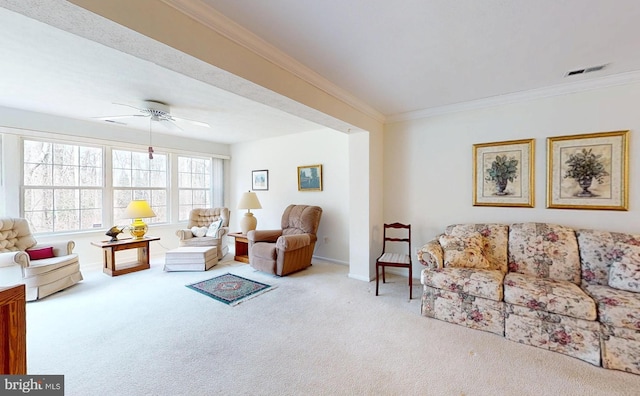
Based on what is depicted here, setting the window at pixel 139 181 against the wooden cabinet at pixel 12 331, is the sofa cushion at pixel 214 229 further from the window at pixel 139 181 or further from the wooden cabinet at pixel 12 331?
the wooden cabinet at pixel 12 331

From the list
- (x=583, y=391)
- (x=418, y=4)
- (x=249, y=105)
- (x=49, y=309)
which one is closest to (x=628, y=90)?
(x=418, y=4)

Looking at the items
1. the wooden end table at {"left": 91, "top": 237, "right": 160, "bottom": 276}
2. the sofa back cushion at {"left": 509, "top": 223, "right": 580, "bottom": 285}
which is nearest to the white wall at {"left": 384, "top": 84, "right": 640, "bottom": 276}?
the sofa back cushion at {"left": 509, "top": 223, "right": 580, "bottom": 285}

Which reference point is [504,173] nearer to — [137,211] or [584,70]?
[584,70]

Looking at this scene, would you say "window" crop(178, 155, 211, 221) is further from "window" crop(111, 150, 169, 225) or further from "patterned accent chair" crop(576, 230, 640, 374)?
"patterned accent chair" crop(576, 230, 640, 374)

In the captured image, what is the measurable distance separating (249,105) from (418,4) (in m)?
2.51

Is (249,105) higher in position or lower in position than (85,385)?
higher

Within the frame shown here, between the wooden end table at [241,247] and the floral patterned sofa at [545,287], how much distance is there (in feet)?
10.6

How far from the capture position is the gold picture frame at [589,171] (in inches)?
103

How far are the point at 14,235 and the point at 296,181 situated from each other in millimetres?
4126

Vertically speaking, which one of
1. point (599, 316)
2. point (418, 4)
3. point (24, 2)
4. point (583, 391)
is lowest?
point (583, 391)

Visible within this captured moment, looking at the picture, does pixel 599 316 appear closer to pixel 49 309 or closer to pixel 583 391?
pixel 583 391

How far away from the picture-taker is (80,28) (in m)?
1.40

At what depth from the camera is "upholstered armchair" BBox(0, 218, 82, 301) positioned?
2938mm

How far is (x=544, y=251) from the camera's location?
2666 mm
